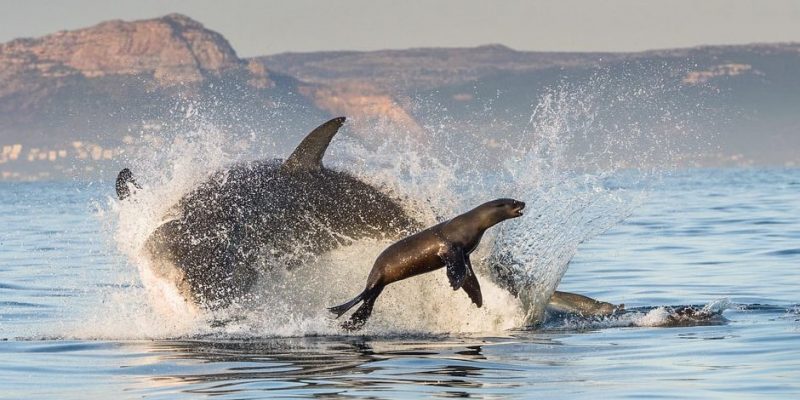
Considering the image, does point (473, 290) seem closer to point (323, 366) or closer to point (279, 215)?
point (323, 366)

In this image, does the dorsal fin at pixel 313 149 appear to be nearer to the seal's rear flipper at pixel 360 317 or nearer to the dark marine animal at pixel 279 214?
the dark marine animal at pixel 279 214

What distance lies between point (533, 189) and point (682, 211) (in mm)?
30446

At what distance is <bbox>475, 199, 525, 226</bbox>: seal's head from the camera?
15.8m

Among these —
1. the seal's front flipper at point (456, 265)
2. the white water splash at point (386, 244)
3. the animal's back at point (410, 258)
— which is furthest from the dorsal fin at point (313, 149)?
the seal's front flipper at point (456, 265)

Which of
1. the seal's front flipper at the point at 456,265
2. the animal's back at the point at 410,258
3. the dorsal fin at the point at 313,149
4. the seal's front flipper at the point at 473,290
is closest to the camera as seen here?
the seal's front flipper at the point at 456,265

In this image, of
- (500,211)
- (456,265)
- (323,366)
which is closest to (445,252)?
(456,265)

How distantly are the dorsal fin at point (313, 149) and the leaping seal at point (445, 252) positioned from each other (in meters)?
2.46

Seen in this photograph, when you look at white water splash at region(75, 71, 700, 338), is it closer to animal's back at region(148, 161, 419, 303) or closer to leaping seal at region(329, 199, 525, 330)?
animal's back at region(148, 161, 419, 303)

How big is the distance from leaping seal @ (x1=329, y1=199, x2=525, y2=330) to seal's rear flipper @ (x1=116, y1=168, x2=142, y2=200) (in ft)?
14.8

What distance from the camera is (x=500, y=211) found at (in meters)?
15.9

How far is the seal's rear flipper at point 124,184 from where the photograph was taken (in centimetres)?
1948

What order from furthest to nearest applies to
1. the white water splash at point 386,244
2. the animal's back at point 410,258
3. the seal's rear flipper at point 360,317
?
the white water splash at point 386,244 → the seal's rear flipper at point 360,317 → the animal's back at point 410,258

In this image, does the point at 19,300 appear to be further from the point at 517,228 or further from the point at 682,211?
the point at 682,211

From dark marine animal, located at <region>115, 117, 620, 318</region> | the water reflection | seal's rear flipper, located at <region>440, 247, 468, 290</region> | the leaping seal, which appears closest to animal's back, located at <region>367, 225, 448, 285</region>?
the leaping seal
